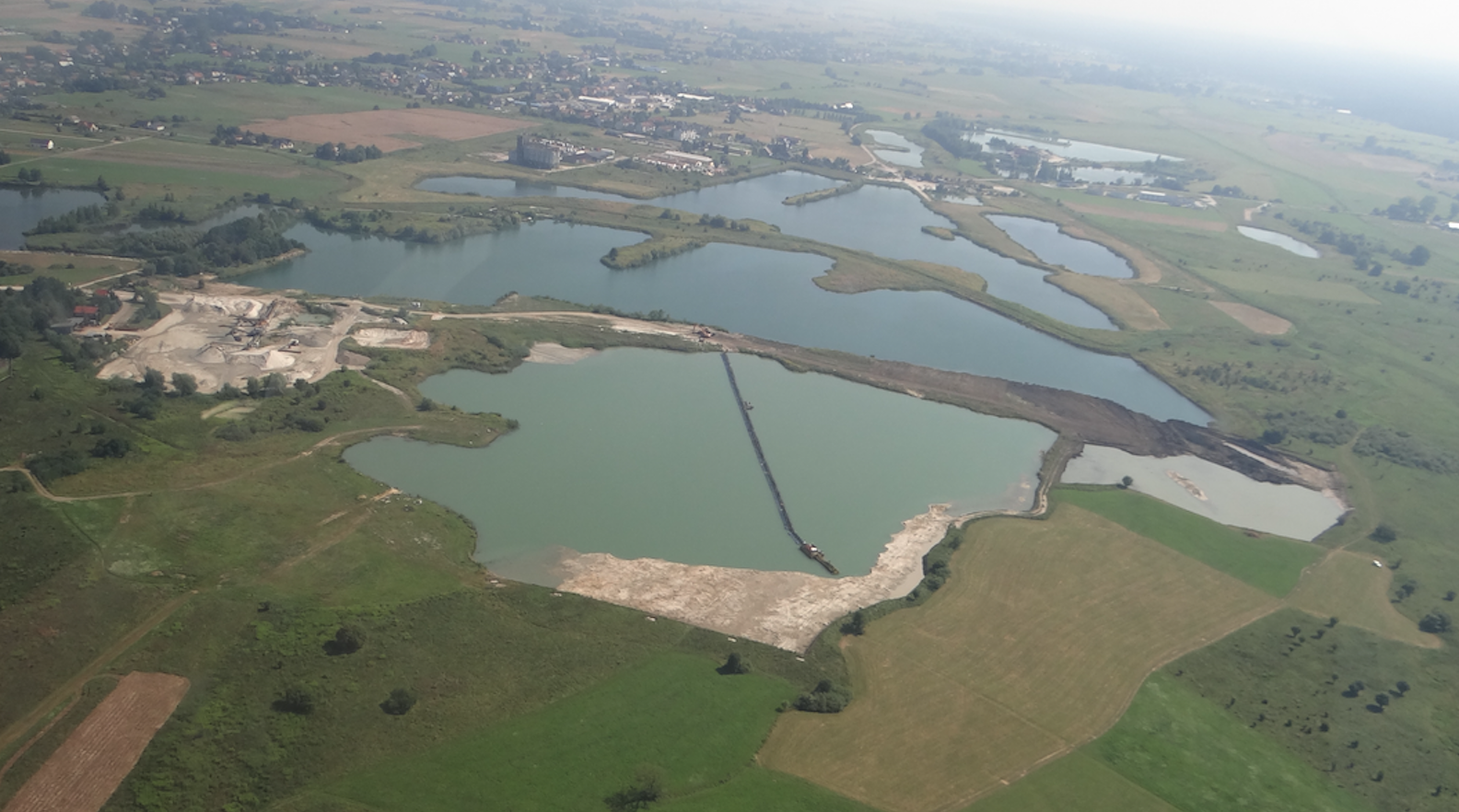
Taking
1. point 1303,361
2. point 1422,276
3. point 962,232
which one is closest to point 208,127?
point 962,232

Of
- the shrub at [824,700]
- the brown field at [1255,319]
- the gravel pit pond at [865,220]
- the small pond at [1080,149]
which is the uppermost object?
the small pond at [1080,149]

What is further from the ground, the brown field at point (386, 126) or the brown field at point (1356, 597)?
the brown field at point (386, 126)

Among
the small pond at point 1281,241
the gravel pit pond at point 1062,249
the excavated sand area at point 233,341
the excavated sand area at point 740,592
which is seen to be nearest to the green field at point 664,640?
the excavated sand area at point 740,592

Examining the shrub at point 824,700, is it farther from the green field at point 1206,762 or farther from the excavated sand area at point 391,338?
the excavated sand area at point 391,338

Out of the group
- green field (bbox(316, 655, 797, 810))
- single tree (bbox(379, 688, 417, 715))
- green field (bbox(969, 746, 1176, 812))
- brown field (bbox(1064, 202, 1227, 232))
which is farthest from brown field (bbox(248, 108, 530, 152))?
green field (bbox(969, 746, 1176, 812))

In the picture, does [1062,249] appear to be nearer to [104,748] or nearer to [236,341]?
[236,341]

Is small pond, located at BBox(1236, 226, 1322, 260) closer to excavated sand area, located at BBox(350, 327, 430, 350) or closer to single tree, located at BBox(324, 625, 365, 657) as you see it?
excavated sand area, located at BBox(350, 327, 430, 350)

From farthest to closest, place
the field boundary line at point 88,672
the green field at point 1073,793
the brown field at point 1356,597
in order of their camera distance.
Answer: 1. the brown field at point 1356,597
2. the green field at point 1073,793
3. the field boundary line at point 88,672
